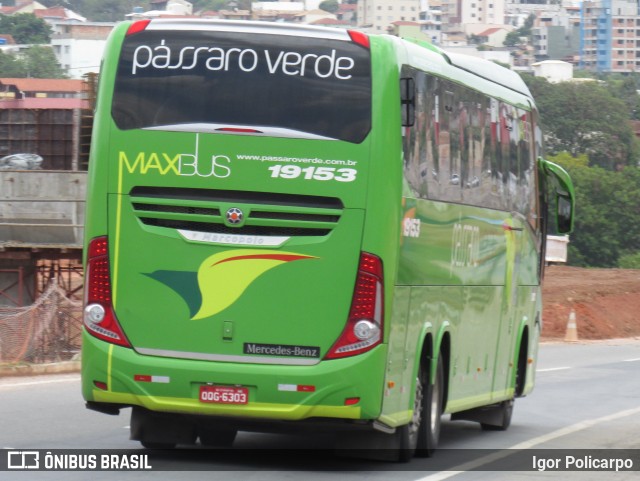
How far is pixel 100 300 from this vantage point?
39.5 feet

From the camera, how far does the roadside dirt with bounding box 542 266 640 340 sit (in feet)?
153

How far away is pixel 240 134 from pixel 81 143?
30185 millimetres

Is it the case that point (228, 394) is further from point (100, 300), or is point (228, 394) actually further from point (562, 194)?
point (562, 194)

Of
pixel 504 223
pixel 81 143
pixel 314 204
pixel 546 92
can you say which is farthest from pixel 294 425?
pixel 546 92

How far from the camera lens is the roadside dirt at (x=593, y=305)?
46.7 meters

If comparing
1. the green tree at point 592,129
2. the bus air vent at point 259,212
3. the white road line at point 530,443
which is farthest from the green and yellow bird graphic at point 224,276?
the green tree at point 592,129

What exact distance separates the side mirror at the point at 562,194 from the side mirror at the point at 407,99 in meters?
6.82

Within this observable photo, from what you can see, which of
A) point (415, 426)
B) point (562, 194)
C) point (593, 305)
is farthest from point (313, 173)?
point (593, 305)

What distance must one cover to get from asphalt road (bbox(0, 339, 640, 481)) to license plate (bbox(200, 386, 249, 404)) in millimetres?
560

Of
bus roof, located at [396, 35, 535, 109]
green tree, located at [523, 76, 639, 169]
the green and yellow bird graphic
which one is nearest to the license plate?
the green and yellow bird graphic

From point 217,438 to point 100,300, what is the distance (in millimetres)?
2416

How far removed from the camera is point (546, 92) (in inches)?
6393

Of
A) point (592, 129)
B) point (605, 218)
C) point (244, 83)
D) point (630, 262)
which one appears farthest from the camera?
point (592, 129)

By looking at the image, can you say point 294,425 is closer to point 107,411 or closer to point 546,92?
point 107,411
